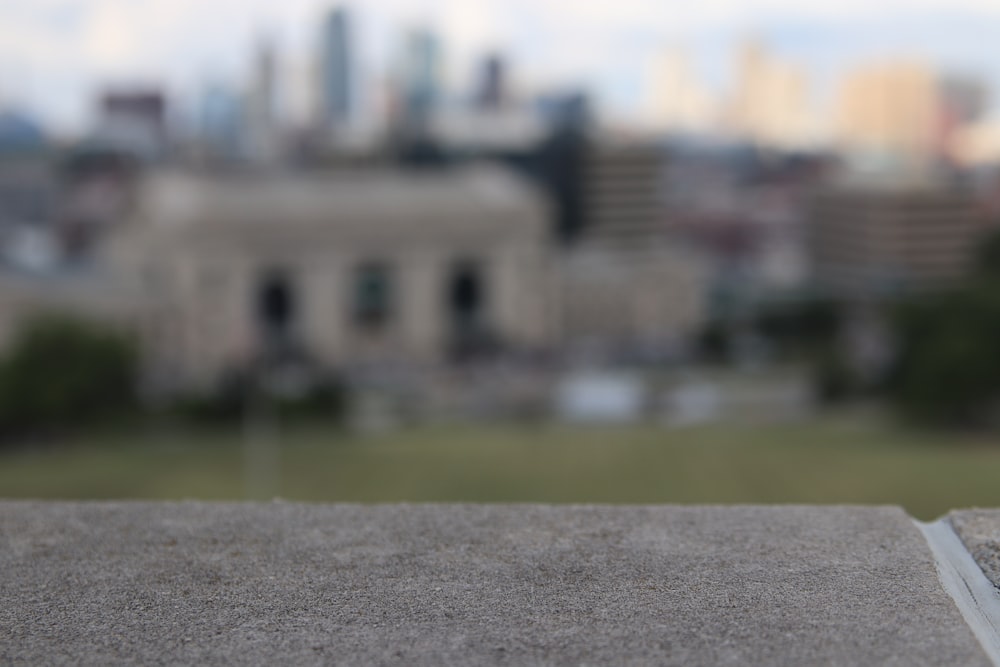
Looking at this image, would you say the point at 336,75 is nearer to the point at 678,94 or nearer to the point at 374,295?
the point at 678,94

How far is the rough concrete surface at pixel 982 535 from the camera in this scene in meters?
3.66

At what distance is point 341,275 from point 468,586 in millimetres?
64943

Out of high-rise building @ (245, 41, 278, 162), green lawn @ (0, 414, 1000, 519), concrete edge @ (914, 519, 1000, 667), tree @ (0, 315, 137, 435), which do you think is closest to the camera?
concrete edge @ (914, 519, 1000, 667)

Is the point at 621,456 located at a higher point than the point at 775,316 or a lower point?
higher

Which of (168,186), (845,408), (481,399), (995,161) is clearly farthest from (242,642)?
(995,161)

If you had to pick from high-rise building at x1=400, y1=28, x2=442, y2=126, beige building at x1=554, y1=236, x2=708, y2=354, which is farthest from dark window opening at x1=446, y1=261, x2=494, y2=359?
high-rise building at x1=400, y1=28, x2=442, y2=126

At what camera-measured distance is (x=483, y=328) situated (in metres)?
70.1

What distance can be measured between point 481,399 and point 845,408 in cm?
1333

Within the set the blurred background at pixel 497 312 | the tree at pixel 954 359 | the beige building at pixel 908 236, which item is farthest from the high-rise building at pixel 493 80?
the tree at pixel 954 359

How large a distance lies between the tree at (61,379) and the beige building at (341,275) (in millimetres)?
19657

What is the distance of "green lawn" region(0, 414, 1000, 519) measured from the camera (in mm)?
23172

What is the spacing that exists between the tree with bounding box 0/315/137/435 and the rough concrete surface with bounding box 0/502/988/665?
37.6 m

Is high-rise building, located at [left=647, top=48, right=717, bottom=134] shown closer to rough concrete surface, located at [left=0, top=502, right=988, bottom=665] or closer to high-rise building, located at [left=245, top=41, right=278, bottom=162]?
high-rise building, located at [left=245, top=41, right=278, bottom=162]

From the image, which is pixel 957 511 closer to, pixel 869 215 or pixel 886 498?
pixel 886 498
